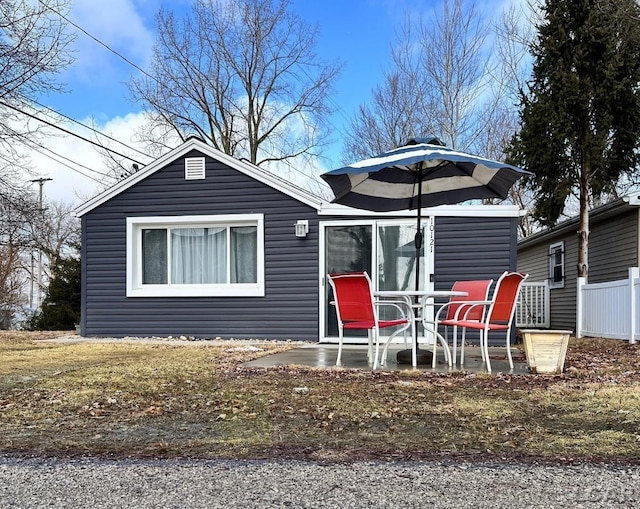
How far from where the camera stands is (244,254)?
10.1m

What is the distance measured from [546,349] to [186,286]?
6512 millimetres

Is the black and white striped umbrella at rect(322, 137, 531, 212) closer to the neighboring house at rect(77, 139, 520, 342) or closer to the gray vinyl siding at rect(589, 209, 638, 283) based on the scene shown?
the neighboring house at rect(77, 139, 520, 342)

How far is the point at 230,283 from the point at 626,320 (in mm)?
6423

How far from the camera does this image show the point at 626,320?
9102mm

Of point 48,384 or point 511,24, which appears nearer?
point 48,384

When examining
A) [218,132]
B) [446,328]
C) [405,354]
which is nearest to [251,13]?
[218,132]

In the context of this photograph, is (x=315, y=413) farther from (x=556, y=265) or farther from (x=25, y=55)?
(x=556, y=265)

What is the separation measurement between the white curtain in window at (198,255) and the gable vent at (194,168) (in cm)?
92

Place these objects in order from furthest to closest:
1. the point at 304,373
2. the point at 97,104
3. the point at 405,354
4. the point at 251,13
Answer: the point at 251,13 → the point at 97,104 → the point at 405,354 → the point at 304,373

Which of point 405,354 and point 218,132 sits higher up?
point 218,132

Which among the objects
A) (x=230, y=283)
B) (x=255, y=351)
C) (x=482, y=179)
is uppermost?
(x=482, y=179)

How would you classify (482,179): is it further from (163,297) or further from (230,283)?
(163,297)

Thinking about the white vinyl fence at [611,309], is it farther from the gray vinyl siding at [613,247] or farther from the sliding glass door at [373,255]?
the sliding glass door at [373,255]

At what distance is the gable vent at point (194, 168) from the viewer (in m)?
10.0
